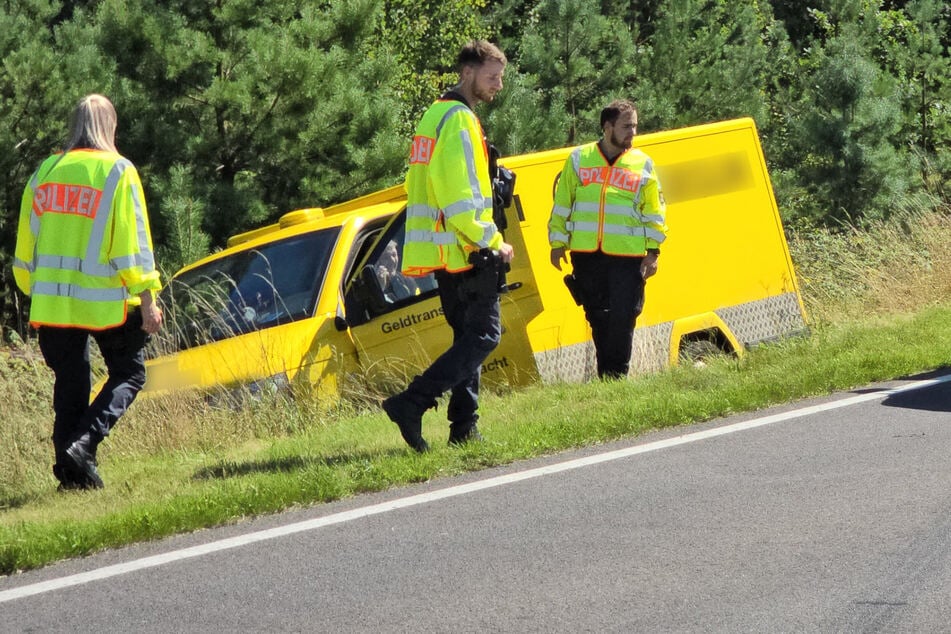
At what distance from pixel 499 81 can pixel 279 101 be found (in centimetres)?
955

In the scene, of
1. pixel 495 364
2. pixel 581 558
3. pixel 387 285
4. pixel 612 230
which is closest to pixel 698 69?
pixel 612 230

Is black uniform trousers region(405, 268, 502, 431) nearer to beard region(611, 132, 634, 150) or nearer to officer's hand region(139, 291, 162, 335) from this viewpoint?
officer's hand region(139, 291, 162, 335)

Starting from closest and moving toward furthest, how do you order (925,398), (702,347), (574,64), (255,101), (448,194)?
(448,194) → (925,398) → (702,347) → (255,101) → (574,64)

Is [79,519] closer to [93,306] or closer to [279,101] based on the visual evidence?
[93,306]

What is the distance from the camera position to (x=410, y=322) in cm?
880

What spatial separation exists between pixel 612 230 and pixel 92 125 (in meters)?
3.45

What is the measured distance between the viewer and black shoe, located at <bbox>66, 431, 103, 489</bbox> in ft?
21.0

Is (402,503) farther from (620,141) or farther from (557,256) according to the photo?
(620,141)

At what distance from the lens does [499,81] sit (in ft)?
21.4

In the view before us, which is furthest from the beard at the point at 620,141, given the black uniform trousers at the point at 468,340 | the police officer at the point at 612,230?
the black uniform trousers at the point at 468,340

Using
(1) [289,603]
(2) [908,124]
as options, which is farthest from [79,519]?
(2) [908,124]

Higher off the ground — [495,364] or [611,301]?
[611,301]

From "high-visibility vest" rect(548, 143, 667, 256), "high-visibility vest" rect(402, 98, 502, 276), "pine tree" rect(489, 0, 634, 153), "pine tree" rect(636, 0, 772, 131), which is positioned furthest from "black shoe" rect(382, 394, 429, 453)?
"pine tree" rect(636, 0, 772, 131)

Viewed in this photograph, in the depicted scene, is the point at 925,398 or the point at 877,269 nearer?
the point at 925,398
